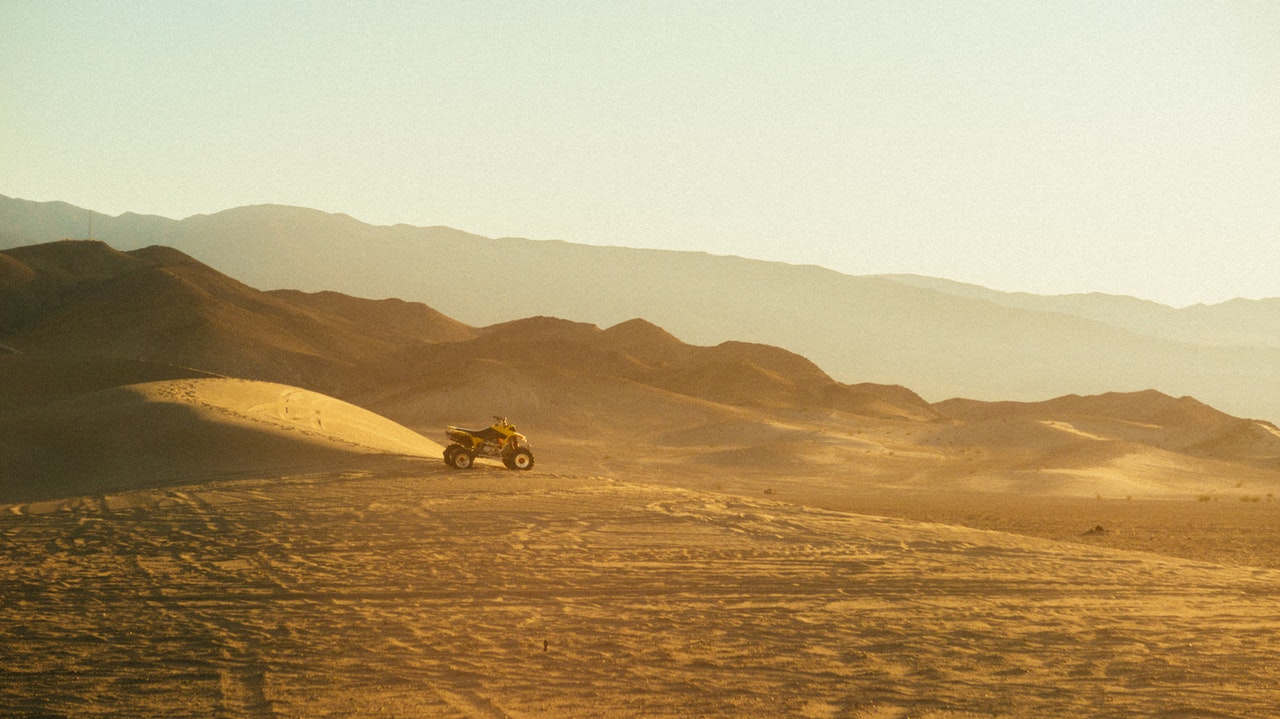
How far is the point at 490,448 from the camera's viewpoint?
71.8ft

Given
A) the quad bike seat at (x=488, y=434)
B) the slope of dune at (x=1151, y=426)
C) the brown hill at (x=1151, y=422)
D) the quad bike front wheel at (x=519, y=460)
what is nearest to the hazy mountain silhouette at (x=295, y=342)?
the brown hill at (x=1151, y=422)

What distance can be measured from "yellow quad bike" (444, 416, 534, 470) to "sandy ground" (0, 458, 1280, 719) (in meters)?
4.50

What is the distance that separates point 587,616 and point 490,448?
11603 mm

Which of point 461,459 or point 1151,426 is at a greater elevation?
point 1151,426

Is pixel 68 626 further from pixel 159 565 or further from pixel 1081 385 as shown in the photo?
pixel 1081 385

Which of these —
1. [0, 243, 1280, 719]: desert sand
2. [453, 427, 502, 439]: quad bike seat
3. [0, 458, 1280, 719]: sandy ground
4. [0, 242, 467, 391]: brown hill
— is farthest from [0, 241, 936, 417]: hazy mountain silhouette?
[0, 458, 1280, 719]: sandy ground

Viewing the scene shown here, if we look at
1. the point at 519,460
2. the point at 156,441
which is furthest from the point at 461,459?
the point at 156,441

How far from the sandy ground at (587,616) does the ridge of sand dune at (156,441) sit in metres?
4.45

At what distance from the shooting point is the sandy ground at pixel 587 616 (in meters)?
8.34

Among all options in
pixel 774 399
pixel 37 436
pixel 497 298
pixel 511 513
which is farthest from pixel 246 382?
pixel 497 298

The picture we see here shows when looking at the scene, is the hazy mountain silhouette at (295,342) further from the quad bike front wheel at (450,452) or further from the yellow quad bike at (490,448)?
the quad bike front wheel at (450,452)

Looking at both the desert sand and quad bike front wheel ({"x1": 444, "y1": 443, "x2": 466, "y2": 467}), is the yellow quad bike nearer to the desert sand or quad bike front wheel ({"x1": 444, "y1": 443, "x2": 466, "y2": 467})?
quad bike front wheel ({"x1": 444, "y1": 443, "x2": 466, "y2": 467})

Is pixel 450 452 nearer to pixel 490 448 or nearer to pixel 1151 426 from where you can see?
pixel 490 448

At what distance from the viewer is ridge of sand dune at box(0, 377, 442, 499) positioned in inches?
834
